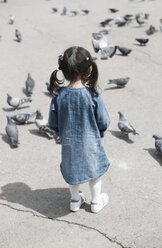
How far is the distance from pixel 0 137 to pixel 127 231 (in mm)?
3159

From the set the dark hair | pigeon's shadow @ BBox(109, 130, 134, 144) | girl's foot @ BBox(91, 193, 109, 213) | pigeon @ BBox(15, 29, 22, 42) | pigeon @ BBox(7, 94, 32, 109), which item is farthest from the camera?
pigeon @ BBox(15, 29, 22, 42)

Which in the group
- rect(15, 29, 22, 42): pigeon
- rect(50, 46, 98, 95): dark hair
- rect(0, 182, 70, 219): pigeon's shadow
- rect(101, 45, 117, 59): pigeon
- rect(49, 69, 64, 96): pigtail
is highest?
rect(50, 46, 98, 95): dark hair

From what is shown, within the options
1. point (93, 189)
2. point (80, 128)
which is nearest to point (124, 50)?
point (93, 189)

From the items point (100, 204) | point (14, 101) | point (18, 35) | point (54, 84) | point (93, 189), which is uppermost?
point (54, 84)

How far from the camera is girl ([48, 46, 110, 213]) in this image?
343 centimetres

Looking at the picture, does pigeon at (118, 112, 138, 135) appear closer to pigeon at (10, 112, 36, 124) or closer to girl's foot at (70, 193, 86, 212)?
pigeon at (10, 112, 36, 124)

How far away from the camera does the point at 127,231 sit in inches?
158

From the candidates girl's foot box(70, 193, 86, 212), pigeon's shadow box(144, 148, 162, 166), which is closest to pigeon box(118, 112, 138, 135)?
pigeon's shadow box(144, 148, 162, 166)

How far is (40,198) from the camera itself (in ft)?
15.2

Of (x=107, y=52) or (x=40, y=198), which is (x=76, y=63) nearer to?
(x=40, y=198)

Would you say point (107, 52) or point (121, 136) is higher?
point (107, 52)

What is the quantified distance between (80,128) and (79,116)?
0.43 feet

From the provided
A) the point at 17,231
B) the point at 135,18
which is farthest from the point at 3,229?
the point at 135,18

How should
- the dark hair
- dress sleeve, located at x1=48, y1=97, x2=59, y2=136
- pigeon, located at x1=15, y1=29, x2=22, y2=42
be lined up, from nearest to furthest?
the dark hair → dress sleeve, located at x1=48, y1=97, x2=59, y2=136 → pigeon, located at x1=15, y1=29, x2=22, y2=42
